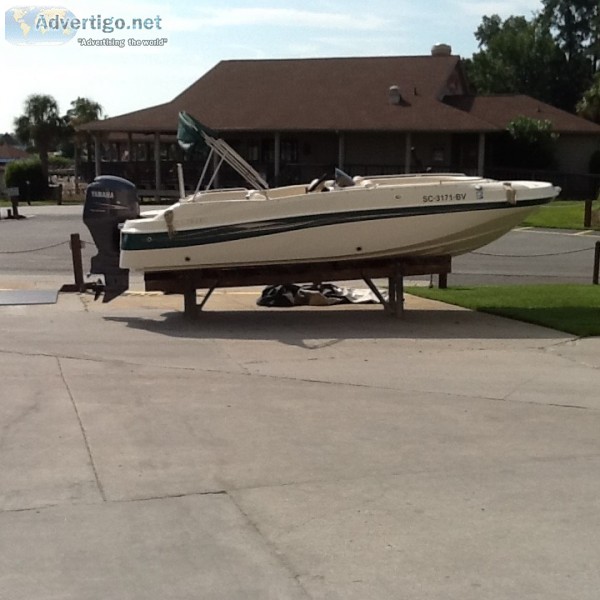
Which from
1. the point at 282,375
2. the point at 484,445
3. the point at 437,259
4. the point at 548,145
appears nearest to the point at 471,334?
the point at 437,259

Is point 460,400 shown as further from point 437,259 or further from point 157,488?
point 437,259

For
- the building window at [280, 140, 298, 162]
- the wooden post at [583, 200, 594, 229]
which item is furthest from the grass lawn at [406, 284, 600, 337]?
the building window at [280, 140, 298, 162]

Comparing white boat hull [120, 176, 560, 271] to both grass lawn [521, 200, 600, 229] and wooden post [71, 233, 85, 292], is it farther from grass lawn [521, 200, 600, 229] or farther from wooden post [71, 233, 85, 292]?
grass lawn [521, 200, 600, 229]

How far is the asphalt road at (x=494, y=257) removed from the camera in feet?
61.6

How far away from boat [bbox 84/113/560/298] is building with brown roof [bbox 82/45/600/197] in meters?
27.7

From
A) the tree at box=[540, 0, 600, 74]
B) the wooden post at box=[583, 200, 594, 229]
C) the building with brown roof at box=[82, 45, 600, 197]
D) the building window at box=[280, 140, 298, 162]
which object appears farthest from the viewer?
the tree at box=[540, 0, 600, 74]

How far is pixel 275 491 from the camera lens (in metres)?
5.79

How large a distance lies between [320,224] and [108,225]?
9.82 ft

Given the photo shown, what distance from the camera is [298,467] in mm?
6250

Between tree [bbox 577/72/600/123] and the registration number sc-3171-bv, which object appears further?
tree [bbox 577/72/600/123]

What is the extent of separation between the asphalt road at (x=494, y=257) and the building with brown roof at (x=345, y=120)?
12.6 metres

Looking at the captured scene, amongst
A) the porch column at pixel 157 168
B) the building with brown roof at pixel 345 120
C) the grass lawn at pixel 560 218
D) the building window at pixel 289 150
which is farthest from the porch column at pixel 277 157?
the grass lawn at pixel 560 218

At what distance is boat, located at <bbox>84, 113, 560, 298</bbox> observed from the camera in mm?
11984

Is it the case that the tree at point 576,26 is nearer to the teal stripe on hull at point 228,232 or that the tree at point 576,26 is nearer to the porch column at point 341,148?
the porch column at point 341,148
